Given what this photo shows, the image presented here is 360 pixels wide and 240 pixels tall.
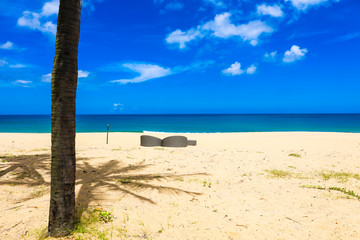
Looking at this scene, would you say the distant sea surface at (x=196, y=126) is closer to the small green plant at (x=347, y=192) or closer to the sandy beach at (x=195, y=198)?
the sandy beach at (x=195, y=198)

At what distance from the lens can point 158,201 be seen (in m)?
5.55

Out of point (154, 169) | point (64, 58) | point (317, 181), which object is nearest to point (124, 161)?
point (154, 169)

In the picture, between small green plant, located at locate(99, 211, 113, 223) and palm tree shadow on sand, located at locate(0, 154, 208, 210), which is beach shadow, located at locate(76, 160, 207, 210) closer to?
palm tree shadow on sand, located at locate(0, 154, 208, 210)

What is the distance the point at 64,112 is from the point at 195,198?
3.80m

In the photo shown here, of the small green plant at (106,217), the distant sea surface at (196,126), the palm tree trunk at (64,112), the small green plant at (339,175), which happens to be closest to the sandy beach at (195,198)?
the small green plant at (339,175)

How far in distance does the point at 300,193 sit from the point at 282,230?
2420 mm

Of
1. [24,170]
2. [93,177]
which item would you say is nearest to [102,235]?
[93,177]

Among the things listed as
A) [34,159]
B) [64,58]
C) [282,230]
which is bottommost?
[282,230]

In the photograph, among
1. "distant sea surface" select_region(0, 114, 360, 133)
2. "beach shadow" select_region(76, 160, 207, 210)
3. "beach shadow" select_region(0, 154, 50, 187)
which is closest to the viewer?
"beach shadow" select_region(76, 160, 207, 210)

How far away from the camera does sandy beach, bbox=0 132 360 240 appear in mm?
4250

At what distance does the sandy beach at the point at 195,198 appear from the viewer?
4.25m

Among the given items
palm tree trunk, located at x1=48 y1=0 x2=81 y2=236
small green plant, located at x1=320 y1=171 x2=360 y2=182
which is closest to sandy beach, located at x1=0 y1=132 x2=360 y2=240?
small green plant, located at x1=320 y1=171 x2=360 y2=182

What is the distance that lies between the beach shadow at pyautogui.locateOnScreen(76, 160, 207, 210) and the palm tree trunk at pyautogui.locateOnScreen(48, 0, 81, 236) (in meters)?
1.04

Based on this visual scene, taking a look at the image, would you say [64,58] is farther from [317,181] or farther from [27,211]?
[317,181]
